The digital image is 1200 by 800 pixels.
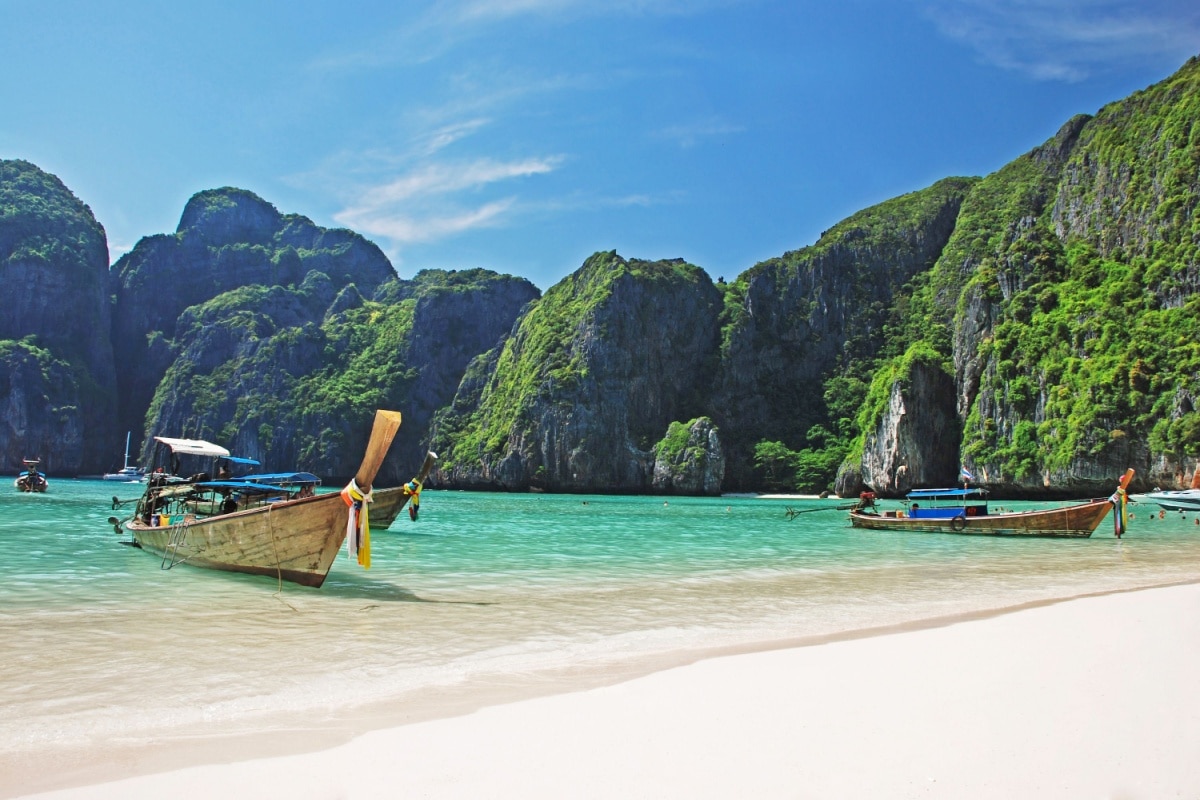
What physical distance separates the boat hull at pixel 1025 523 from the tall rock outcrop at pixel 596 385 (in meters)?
64.5

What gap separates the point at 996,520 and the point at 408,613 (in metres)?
27.2

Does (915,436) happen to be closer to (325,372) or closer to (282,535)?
(282,535)

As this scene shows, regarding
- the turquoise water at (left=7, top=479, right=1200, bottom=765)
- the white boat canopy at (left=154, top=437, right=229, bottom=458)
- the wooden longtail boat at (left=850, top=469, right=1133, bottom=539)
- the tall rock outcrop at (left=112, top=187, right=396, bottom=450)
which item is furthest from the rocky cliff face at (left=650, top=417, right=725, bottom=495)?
the tall rock outcrop at (left=112, top=187, right=396, bottom=450)

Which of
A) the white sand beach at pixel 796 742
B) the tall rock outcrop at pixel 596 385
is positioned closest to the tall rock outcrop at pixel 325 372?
the tall rock outcrop at pixel 596 385

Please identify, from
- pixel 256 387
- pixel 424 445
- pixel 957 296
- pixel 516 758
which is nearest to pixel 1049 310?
pixel 957 296

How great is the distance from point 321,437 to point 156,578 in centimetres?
11773

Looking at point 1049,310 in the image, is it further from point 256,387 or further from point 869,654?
point 256,387

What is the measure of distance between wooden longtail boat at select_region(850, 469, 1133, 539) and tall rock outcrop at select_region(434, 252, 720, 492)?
208 ft

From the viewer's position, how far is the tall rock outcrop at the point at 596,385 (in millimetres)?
98188

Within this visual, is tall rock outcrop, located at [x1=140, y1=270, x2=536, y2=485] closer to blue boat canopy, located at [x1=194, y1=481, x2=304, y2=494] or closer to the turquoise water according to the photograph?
the turquoise water

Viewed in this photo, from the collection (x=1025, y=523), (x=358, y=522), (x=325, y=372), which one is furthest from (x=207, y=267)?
(x=358, y=522)

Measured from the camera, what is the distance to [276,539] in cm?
1367

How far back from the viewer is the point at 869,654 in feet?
26.0

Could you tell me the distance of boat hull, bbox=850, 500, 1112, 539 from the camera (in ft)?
94.6
